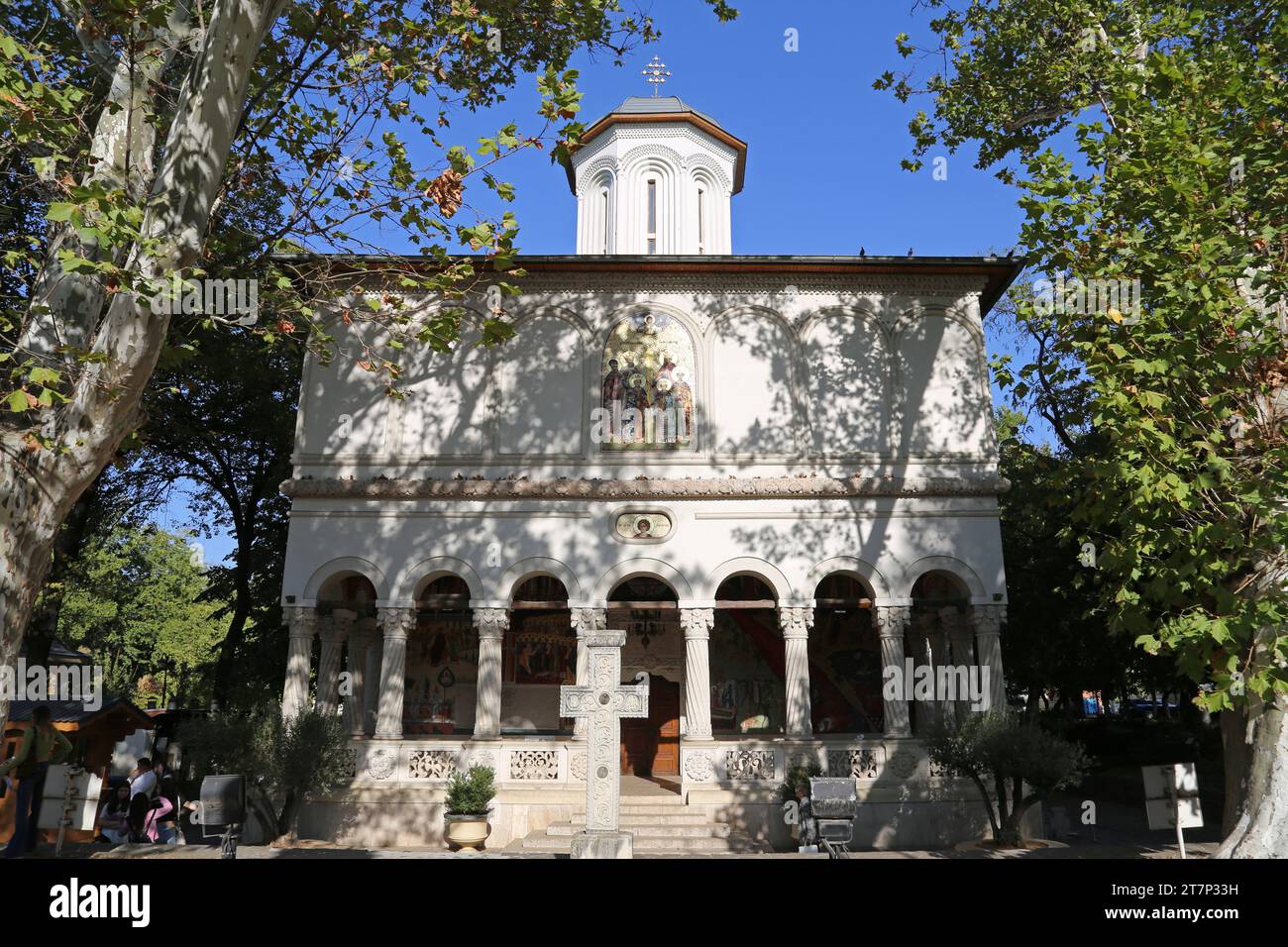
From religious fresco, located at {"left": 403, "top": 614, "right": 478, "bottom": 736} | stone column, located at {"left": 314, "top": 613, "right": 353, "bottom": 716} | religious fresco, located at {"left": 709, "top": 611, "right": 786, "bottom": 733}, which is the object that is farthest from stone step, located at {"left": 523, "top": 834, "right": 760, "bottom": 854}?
stone column, located at {"left": 314, "top": 613, "right": 353, "bottom": 716}

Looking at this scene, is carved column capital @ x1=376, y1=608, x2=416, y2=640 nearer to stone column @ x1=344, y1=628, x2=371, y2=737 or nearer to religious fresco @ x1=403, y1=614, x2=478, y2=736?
religious fresco @ x1=403, y1=614, x2=478, y2=736

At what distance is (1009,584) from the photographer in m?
21.4

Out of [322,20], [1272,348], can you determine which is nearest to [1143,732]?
[1272,348]

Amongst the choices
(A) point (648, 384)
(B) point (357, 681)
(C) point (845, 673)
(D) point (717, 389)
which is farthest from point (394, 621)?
(C) point (845, 673)

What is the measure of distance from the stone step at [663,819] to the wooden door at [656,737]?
2.87 metres

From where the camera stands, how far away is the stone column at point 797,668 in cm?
1451

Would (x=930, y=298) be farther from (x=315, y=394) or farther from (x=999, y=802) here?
(x=315, y=394)

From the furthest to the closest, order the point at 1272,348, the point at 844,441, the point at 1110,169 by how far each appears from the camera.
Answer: the point at 844,441 < the point at 1110,169 < the point at 1272,348

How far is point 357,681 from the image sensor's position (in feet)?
→ 56.5

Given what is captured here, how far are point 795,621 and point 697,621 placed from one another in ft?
5.52

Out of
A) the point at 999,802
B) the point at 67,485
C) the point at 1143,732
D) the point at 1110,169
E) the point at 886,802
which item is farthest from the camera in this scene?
the point at 1143,732

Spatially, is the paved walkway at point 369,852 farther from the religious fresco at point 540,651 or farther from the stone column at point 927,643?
the religious fresco at point 540,651
